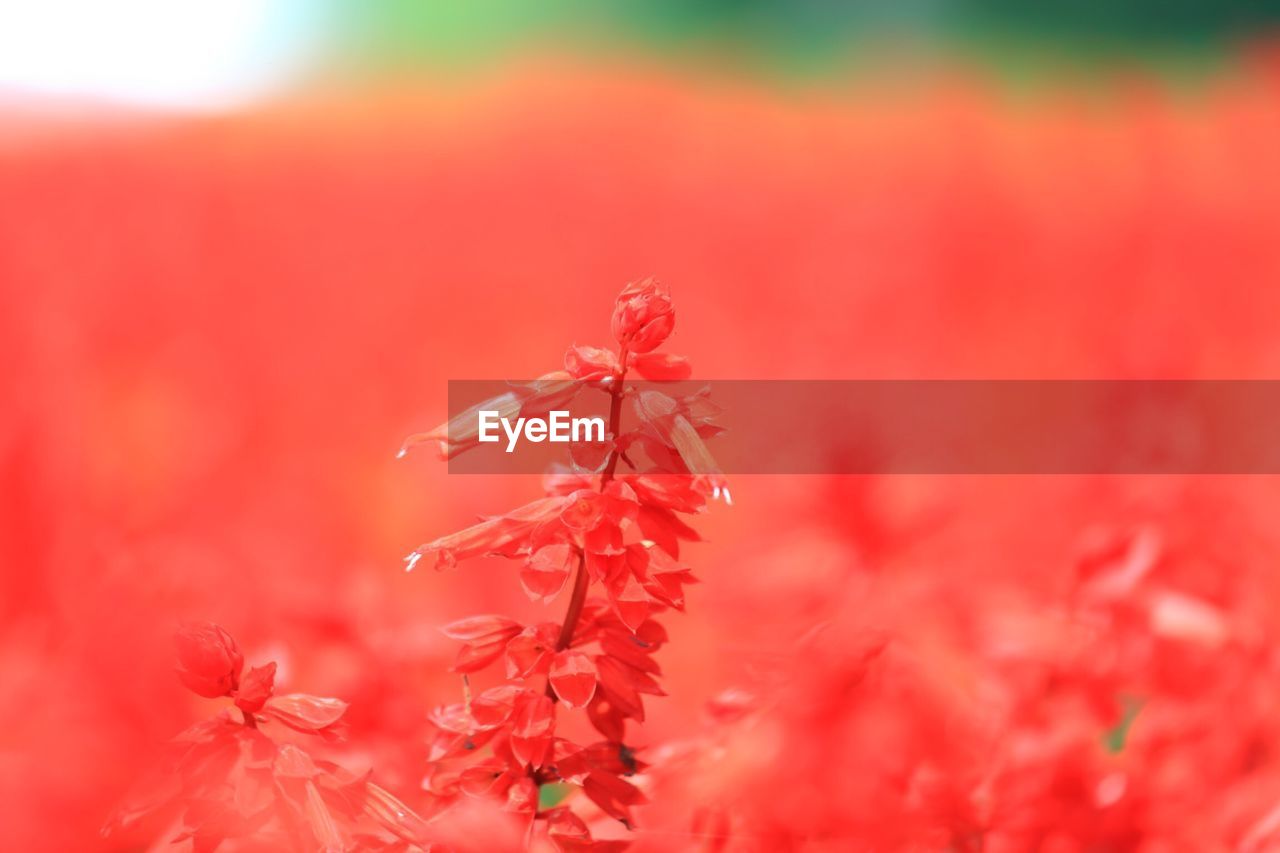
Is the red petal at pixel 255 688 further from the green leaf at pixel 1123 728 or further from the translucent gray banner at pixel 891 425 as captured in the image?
the green leaf at pixel 1123 728

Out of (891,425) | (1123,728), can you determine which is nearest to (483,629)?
(891,425)

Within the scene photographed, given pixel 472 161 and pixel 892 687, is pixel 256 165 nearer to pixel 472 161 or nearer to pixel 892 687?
pixel 472 161

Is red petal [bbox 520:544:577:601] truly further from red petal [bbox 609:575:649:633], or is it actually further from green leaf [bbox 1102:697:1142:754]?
green leaf [bbox 1102:697:1142:754]

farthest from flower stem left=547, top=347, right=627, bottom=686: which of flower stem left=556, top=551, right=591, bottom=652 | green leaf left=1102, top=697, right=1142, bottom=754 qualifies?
green leaf left=1102, top=697, right=1142, bottom=754

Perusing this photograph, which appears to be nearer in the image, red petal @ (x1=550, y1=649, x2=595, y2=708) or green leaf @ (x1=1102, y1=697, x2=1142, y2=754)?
red petal @ (x1=550, y1=649, x2=595, y2=708)

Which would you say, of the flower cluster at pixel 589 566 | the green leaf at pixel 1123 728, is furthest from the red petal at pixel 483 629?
the green leaf at pixel 1123 728
